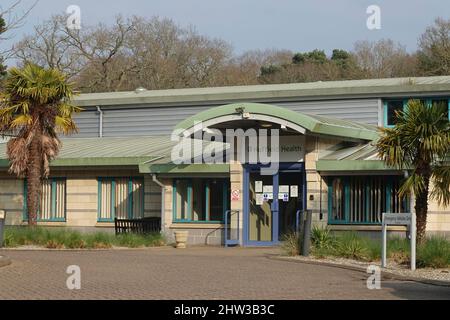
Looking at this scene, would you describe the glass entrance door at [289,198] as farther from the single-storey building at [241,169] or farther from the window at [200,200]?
the window at [200,200]

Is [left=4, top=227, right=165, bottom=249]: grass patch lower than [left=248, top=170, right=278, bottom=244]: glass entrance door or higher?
lower

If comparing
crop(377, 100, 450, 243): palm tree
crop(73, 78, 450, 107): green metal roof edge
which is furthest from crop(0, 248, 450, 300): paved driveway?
crop(73, 78, 450, 107): green metal roof edge

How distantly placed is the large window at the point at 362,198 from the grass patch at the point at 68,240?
18.6 feet

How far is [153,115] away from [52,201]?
19.3 feet

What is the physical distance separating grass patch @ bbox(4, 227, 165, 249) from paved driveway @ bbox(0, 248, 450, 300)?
2.85 metres

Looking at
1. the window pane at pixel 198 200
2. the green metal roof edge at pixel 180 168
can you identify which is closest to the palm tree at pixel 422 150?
the green metal roof edge at pixel 180 168

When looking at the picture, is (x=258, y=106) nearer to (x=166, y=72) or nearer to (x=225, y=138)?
(x=225, y=138)

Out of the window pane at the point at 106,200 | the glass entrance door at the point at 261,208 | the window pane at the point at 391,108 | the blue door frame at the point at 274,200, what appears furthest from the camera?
the window pane at the point at 391,108

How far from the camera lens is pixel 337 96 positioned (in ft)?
108

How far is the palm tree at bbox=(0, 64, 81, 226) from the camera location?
28.9 m

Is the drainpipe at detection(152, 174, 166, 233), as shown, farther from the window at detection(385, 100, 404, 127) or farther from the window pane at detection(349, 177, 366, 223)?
the window at detection(385, 100, 404, 127)

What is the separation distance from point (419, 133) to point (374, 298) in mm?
7670

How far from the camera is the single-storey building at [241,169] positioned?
88.1 ft
